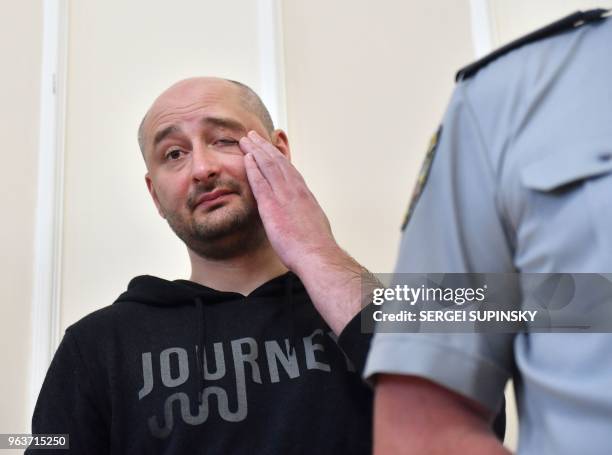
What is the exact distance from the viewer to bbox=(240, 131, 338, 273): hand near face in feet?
3.87

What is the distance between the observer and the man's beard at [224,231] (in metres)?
1.24

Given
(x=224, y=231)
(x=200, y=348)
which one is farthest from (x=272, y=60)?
(x=200, y=348)

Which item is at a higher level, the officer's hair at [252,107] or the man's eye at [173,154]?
the officer's hair at [252,107]

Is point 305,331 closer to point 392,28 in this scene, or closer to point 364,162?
point 364,162

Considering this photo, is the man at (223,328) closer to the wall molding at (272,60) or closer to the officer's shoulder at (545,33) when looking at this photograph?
the wall molding at (272,60)

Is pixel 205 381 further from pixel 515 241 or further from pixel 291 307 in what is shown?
pixel 515 241

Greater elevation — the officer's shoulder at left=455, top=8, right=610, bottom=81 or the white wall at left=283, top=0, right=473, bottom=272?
the white wall at left=283, top=0, right=473, bottom=272

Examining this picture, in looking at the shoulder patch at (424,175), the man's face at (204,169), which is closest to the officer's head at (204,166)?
the man's face at (204,169)

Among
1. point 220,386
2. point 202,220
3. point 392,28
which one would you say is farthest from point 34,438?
point 392,28

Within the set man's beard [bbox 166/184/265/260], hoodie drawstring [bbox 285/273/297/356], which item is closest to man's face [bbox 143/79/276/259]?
man's beard [bbox 166/184/265/260]

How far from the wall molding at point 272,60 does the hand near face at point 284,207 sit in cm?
33

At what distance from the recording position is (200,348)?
113 cm

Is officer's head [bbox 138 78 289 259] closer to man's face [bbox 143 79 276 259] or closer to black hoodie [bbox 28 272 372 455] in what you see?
man's face [bbox 143 79 276 259]

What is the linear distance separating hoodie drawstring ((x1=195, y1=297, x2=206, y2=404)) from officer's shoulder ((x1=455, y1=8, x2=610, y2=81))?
70 centimetres
